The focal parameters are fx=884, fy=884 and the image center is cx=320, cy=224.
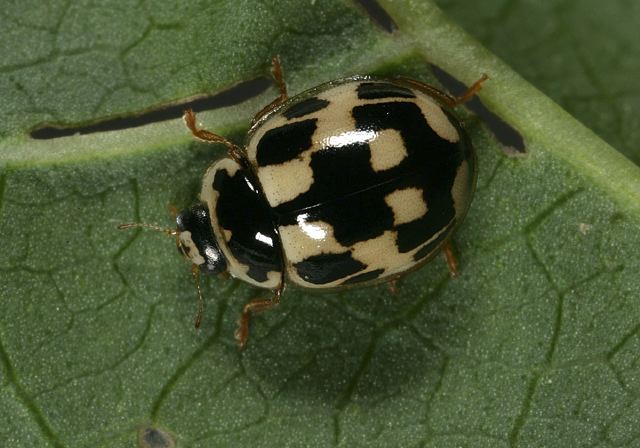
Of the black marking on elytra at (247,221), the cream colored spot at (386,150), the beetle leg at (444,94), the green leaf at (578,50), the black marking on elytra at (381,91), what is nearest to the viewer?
the cream colored spot at (386,150)

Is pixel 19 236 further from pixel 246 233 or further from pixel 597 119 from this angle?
pixel 597 119

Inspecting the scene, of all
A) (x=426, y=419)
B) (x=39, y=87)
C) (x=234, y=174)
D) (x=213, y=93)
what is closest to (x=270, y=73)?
(x=213, y=93)

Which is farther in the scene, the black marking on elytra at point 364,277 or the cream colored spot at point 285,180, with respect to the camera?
the black marking on elytra at point 364,277

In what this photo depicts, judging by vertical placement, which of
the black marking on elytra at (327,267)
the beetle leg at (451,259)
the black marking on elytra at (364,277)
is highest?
the black marking on elytra at (327,267)

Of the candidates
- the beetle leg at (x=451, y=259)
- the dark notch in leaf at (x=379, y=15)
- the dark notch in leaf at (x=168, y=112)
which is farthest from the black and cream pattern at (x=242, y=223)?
the dark notch in leaf at (x=379, y=15)

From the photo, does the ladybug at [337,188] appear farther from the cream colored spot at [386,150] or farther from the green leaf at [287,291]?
the green leaf at [287,291]

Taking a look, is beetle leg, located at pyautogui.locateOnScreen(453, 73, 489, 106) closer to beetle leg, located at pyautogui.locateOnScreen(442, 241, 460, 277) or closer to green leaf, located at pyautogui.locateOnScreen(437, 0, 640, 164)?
beetle leg, located at pyautogui.locateOnScreen(442, 241, 460, 277)

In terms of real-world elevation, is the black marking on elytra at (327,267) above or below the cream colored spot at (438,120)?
below
